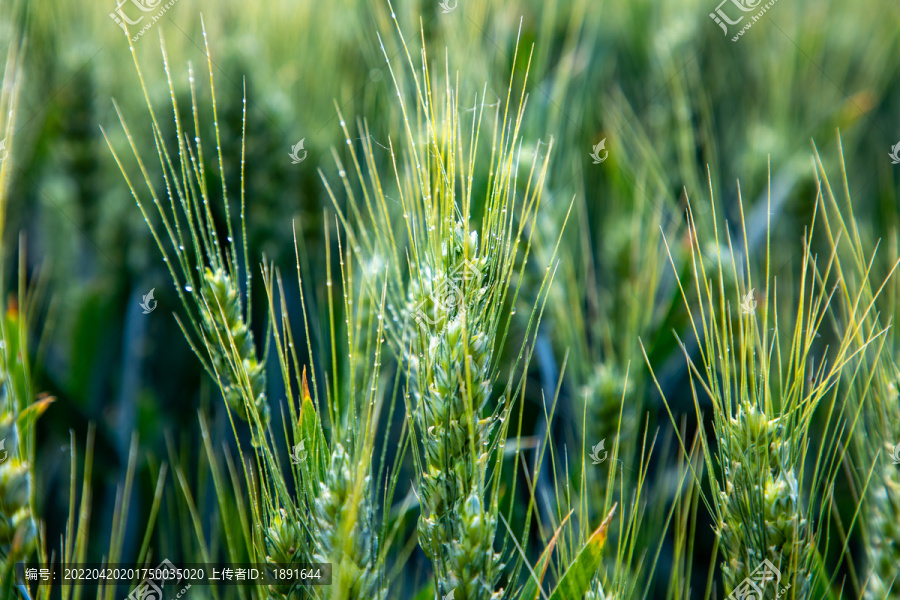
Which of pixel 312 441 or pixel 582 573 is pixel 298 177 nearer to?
pixel 312 441

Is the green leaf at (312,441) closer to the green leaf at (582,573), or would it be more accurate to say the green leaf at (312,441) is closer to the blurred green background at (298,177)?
the green leaf at (582,573)

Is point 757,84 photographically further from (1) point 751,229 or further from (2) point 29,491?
(2) point 29,491

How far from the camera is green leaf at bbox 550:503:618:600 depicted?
1.63 feet

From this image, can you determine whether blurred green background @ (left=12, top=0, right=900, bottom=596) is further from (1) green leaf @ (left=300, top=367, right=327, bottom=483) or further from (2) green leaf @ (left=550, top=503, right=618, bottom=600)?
(1) green leaf @ (left=300, top=367, right=327, bottom=483)

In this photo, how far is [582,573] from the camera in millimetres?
505

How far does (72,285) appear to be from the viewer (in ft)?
3.67

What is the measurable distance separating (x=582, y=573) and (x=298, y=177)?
0.76 meters

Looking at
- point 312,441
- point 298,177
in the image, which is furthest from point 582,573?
point 298,177

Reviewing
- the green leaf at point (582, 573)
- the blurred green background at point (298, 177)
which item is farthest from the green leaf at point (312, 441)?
the blurred green background at point (298, 177)

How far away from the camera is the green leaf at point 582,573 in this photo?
497 mm

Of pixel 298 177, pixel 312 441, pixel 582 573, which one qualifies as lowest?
pixel 582 573

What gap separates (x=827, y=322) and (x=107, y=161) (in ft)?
4.38

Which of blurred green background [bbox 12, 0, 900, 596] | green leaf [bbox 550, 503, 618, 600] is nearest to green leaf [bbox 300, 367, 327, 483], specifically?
green leaf [bbox 550, 503, 618, 600]

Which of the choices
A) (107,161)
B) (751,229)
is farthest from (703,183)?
(107,161)
